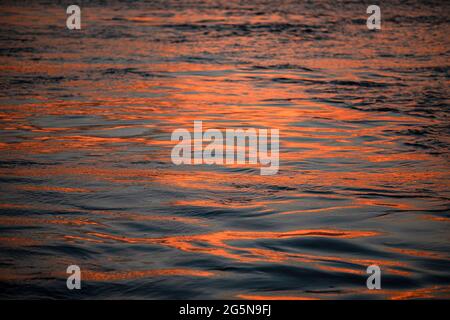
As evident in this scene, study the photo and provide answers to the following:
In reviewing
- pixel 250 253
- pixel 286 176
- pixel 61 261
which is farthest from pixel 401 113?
pixel 61 261

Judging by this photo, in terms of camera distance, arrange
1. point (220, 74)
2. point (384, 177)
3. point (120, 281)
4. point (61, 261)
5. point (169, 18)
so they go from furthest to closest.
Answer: point (169, 18) → point (220, 74) → point (384, 177) → point (61, 261) → point (120, 281)

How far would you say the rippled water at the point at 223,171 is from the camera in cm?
427

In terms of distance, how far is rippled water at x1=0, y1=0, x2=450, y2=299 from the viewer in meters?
4.27

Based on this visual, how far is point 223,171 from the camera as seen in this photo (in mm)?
6426

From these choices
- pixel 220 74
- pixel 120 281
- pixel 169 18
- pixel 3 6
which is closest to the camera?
pixel 120 281

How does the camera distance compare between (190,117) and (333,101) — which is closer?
(190,117)

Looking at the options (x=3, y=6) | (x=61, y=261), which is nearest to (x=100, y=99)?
(x=61, y=261)

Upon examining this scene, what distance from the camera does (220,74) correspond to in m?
11.2

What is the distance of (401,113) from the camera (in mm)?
8719

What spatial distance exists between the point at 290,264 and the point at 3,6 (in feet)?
53.3
